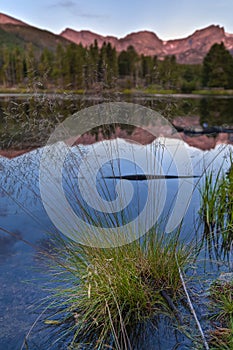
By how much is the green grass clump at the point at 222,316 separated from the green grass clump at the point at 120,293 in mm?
348

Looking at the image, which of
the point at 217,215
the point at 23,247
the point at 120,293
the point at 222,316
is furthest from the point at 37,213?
the point at 222,316

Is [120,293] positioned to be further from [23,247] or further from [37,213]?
[37,213]

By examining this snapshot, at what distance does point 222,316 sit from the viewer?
301cm

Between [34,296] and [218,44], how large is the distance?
75.7 m

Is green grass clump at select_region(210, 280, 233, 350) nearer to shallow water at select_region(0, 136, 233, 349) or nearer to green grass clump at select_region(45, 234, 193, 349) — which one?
green grass clump at select_region(45, 234, 193, 349)

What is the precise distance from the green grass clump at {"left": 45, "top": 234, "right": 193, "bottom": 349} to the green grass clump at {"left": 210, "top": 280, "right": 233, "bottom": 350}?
1.14ft

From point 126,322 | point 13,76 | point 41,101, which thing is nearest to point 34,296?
point 126,322

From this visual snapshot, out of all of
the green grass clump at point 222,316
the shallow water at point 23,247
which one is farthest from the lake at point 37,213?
the green grass clump at point 222,316

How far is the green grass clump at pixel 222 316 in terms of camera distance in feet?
8.46

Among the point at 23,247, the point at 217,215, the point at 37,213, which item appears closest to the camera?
the point at 23,247

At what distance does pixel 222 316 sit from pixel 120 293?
93 cm

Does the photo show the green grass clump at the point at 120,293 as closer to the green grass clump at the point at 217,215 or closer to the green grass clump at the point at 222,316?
the green grass clump at the point at 222,316

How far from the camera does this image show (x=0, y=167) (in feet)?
12.3

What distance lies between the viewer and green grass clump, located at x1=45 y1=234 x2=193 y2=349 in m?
2.90
